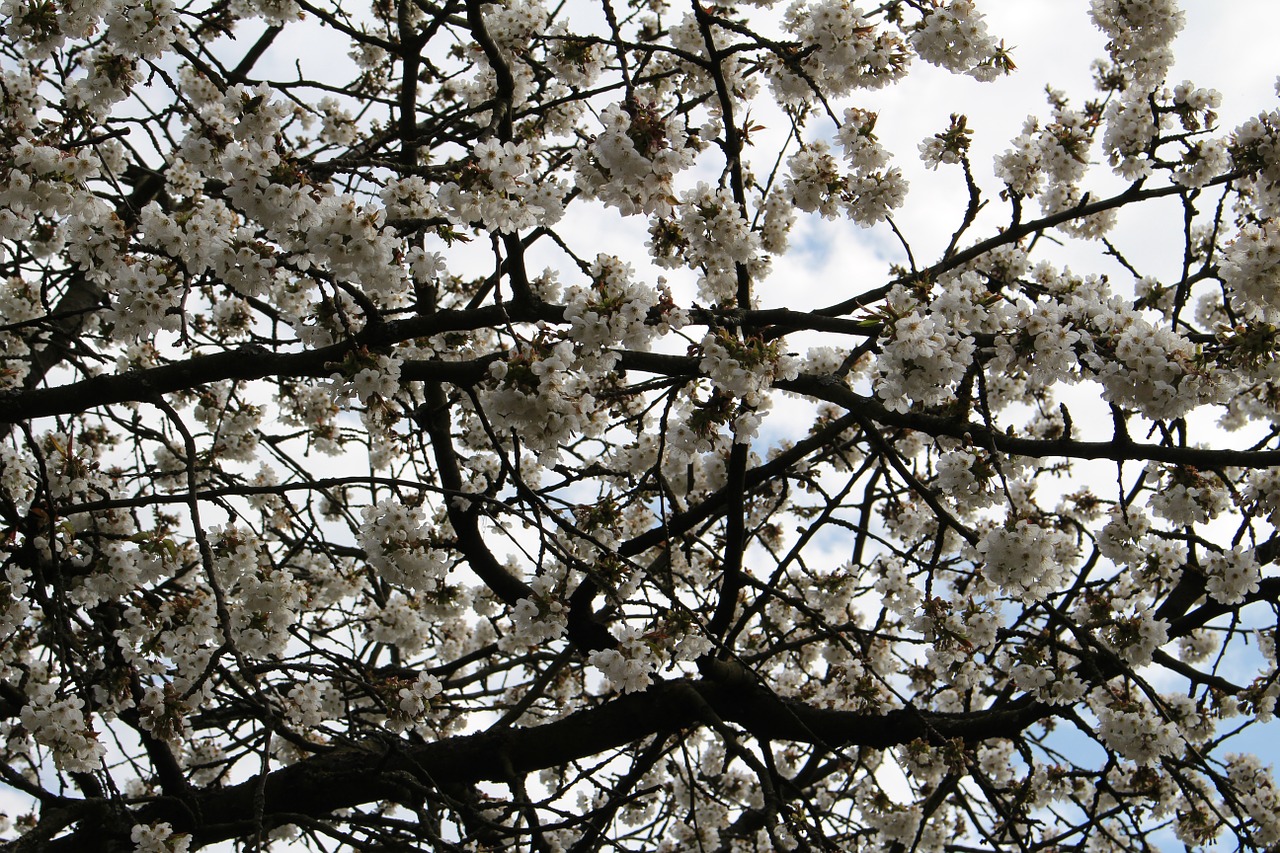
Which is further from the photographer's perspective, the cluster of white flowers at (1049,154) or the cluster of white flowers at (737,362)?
the cluster of white flowers at (1049,154)

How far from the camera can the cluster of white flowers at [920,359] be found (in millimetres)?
2680

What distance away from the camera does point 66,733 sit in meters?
3.36

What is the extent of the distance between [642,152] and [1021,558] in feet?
6.22

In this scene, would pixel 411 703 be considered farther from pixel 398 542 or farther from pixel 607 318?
pixel 607 318

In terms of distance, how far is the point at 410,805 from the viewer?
3.67 metres

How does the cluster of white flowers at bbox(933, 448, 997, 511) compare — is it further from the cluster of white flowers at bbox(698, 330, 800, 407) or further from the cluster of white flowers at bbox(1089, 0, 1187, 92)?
the cluster of white flowers at bbox(1089, 0, 1187, 92)

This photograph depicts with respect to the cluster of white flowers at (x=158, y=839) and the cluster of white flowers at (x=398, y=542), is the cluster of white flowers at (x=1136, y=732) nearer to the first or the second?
the cluster of white flowers at (x=398, y=542)

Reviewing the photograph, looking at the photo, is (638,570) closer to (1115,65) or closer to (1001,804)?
(1001,804)

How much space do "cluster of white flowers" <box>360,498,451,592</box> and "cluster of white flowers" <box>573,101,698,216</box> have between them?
1.57 metres

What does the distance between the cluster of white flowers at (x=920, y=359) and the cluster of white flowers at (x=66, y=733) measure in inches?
115

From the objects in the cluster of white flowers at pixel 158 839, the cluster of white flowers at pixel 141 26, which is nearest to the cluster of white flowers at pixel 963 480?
the cluster of white flowers at pixel 158 839

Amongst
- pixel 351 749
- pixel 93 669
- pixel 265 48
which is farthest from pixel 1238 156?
pixel 265 48

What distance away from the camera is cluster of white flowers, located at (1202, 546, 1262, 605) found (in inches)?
160

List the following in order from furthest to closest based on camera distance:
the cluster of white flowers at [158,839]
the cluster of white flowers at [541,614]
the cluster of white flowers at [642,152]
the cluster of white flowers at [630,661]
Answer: the cluster of white flowers at [541,614]
the cluster of white flowers at [158,839]
the cluster of white flowers at [630,661]
the cluster of white flowers at [642,152]
